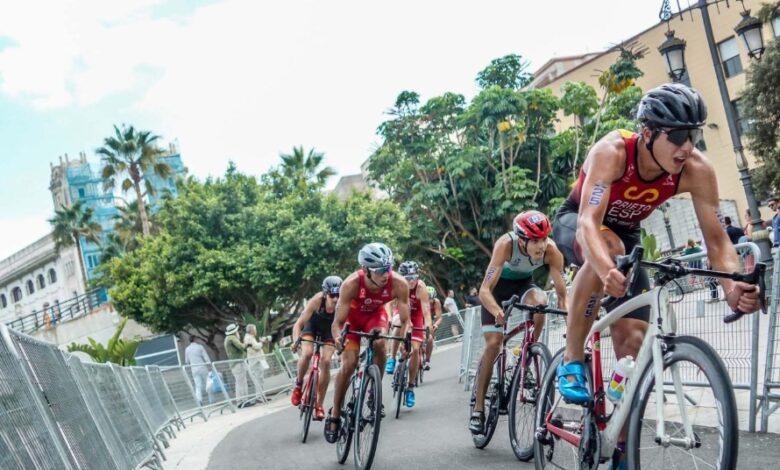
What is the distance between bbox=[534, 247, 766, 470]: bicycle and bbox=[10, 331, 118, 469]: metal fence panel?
3202 millimetres

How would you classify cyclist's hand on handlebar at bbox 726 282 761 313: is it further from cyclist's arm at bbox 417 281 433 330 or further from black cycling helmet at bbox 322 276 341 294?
cyclist's arm at bbox 417 281 433 330

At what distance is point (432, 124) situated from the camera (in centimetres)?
4178

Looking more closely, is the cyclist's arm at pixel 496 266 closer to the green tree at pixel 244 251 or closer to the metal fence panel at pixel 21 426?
the metal fence panel at pixel 21 426

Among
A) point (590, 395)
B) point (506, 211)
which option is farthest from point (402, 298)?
point (506, 211)

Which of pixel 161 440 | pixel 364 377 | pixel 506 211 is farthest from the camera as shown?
pixel 506 211

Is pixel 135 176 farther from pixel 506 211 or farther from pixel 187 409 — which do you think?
pixel 187 409

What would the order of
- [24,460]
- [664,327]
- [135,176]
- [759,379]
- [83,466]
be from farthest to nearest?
[135,176] → [759,379] → [83,466] → [24,460] → [664,327]

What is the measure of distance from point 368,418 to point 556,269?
6.88ft

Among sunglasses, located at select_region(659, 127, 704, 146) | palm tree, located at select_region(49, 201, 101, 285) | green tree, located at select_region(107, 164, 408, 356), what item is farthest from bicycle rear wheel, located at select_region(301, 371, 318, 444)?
palm tree, located at select_region(49, 201, 101, 285)

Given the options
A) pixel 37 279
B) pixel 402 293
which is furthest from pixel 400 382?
pixel 37 279

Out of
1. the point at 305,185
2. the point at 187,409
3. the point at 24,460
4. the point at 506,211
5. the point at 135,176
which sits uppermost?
the point at 135,176

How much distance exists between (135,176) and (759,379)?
148 feet

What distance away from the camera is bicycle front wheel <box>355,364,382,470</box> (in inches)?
291

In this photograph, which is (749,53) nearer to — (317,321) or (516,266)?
(317,321)
